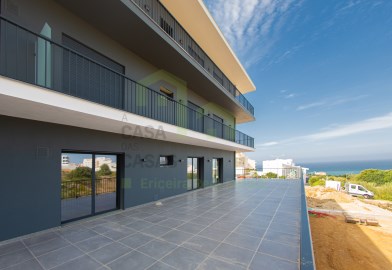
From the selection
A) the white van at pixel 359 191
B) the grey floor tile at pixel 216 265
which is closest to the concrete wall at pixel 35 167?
the grey floor tile at pixel 216 265

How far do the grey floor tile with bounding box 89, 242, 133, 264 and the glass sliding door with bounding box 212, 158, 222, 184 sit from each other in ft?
36.2

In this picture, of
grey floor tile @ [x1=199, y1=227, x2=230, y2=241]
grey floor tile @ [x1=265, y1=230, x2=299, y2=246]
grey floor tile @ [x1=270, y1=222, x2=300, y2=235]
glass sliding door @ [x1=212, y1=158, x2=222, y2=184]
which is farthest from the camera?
glass sliding door @ [x1=212, y1=158, x2=222, y2=184]

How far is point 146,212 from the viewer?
21.6 feet

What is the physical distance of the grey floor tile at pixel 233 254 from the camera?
11.0 ft

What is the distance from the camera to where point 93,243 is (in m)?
4.07

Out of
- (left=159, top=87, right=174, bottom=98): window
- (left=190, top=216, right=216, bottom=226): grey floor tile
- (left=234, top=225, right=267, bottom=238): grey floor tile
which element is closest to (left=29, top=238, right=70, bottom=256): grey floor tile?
(left=190, top=216, right=216, bottom=226): grey floor tile

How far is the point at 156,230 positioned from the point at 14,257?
2825 millimetres

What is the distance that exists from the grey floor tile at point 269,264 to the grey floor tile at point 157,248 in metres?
1.69

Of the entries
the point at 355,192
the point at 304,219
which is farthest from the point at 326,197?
the point at 304,219

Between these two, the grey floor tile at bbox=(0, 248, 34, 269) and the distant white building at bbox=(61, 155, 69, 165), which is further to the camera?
the distant white building at bbox=(61, 155, 69, 165)

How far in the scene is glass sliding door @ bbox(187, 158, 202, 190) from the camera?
11.2 metres

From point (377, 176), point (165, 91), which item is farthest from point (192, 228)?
point (377, 176)

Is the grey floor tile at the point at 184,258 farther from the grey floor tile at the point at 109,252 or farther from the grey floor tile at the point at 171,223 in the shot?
the grey floor tile at the point at 171,223

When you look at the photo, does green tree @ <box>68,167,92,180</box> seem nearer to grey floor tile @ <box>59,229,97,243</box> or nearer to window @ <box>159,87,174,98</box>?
grey floor tile @ <box>59,229,97,243</box>
